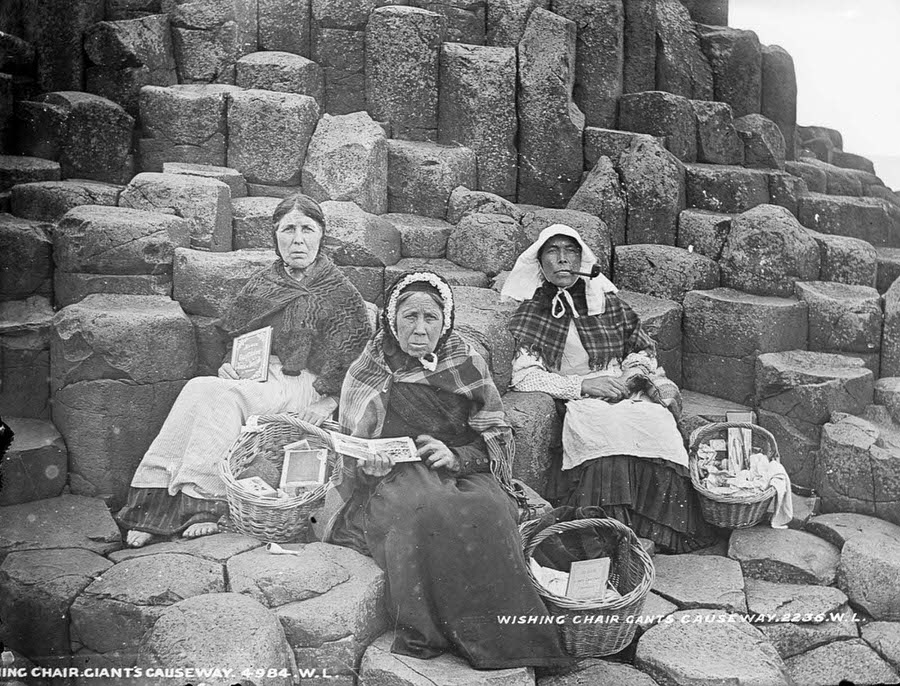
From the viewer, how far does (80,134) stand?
5.28m

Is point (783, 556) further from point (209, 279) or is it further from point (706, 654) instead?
point (209, 279)

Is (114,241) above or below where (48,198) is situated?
below

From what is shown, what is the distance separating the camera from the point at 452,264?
5.40 metres

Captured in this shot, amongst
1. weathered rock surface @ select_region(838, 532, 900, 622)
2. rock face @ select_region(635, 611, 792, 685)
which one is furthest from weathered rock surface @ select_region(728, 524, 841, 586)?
rock face @ select_region(635, 611, 792, 685)

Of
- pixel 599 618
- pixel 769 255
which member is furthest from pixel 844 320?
pixel 599 618

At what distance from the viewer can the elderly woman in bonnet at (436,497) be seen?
3885mm

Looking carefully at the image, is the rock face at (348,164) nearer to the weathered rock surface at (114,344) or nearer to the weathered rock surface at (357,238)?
the weathered rock surface at (357,238)

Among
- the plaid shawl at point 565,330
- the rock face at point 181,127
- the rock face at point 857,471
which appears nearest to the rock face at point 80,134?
the rock face at point 181,127

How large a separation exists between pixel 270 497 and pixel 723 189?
3.55m

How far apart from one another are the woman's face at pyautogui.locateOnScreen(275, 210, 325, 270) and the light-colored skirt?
61 cm

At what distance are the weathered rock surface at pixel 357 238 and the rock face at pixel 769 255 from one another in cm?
210

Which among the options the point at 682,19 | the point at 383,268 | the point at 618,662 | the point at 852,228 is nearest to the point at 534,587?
the point at 618,662

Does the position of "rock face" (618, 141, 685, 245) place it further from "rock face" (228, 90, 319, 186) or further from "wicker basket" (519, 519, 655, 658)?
"wicker basket" (519, 519, 655, 658)

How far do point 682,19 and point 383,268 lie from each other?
295cm
